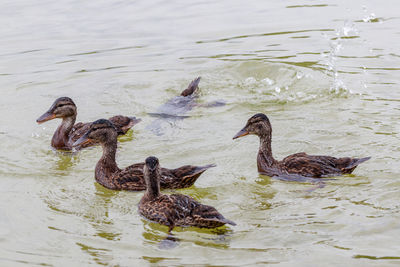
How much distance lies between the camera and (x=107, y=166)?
29.8 ft

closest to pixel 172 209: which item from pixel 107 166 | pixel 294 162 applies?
pixel 107 166

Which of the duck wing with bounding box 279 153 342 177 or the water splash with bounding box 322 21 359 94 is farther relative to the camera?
the water splash with bounding box 322 21 359 94

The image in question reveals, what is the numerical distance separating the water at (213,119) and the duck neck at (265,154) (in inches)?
8.8

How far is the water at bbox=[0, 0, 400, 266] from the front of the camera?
704cm

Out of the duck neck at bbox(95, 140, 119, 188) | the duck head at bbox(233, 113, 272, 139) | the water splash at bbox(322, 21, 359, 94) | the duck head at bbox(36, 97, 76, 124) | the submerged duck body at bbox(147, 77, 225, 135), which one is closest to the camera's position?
the duck neck at bbox(95, 140, 119, 188)

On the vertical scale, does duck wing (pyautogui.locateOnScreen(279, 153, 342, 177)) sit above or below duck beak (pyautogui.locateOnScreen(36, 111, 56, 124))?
below

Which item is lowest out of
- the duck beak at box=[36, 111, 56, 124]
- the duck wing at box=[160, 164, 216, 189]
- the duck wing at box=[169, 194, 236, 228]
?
the duck wing at box=[169, 194, 236, 228]

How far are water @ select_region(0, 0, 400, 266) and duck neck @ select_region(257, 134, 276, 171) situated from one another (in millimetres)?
223

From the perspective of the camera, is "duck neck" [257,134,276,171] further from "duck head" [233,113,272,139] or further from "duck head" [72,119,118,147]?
"duck head" [72,119,118,147]

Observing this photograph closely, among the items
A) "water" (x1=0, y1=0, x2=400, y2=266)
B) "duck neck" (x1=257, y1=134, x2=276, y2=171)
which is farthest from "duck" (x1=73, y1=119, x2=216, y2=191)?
"duck neck" (x1=257, y1=134, x2=276, y2=171)

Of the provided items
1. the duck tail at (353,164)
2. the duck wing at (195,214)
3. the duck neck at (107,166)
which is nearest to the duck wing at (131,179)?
the duck neck at (107,166)

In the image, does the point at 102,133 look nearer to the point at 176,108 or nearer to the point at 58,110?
the point at 58,110

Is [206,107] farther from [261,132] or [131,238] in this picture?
[131,238]

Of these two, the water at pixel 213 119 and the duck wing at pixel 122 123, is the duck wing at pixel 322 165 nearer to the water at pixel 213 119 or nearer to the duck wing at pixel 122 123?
the water at pixel 213 119
